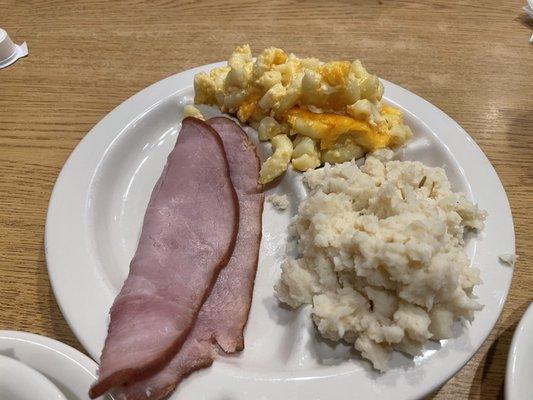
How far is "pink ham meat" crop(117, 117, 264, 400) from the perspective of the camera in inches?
41.8

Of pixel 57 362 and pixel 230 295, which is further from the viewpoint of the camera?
pixel 230 295

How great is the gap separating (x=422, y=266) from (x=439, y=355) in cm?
23

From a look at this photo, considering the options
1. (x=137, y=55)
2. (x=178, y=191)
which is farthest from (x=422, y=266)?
(x=137, y=55)

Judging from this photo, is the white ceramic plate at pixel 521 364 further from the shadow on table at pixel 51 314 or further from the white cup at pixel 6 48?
the white cup at pixel 6 48

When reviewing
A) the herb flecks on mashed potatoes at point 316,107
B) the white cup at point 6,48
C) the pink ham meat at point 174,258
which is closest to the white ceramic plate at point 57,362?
the pink ham meat at point 174,258

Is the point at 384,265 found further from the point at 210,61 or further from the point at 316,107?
the point at 210,61

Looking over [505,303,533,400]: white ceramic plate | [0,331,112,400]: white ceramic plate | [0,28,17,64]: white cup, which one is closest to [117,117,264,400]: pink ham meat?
[0,331,112,400]: white ceramic plate

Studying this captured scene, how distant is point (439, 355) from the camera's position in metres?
1.09

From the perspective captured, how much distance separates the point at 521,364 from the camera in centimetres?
101

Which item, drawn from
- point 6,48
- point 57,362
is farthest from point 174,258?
point 6,48

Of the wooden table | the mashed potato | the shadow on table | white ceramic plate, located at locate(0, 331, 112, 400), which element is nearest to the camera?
white ceramic plate, located at locate(0, 331, 112, 400)

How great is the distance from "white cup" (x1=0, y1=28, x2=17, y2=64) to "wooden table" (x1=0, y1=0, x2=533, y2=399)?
0.19 feet

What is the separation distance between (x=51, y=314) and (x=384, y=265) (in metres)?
0.94

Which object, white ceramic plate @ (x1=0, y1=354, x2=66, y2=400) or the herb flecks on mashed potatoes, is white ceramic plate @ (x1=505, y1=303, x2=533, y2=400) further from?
white ceramic plate @ (x1=0, y1=354, x2=66, y2=400)
